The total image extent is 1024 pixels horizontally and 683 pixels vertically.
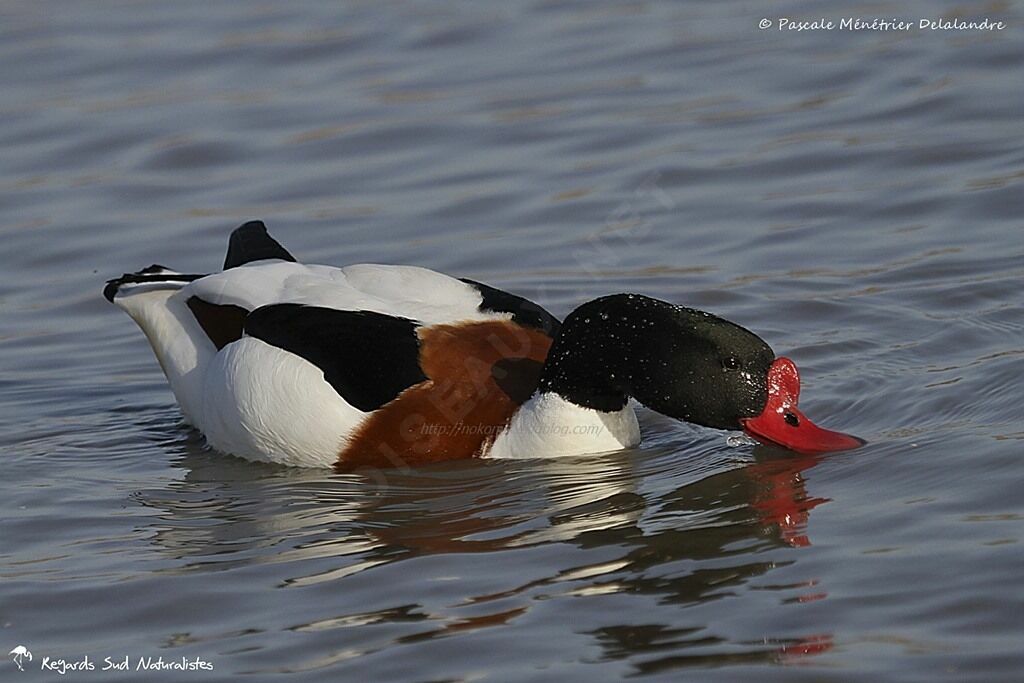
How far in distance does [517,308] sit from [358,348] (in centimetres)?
69

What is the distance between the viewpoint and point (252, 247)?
25.8 ft

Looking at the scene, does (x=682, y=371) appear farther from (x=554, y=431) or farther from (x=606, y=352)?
(x=554, y=431)

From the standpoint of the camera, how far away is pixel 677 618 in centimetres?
504

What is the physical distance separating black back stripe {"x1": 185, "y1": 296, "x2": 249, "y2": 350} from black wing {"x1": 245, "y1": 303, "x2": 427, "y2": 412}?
1.03 feet

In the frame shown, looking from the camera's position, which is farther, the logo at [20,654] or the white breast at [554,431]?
the white breast at [554,431]

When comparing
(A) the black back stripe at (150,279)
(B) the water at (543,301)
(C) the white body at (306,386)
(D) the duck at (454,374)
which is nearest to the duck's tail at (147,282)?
(A) the black back stripe at (150,279)

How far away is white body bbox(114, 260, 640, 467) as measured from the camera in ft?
22.4

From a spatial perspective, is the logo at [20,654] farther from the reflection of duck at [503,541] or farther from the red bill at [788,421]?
the red bill at [788,421]

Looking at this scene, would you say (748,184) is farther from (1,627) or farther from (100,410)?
(1,627)

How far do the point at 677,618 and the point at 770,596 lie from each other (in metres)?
0.29

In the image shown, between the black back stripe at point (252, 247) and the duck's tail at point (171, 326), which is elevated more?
the black back stripe at point (252, 247)

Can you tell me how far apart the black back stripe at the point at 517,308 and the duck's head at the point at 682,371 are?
1.11ft

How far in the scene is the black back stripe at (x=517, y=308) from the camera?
23.2 ft

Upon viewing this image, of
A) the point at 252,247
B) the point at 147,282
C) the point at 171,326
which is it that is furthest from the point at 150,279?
the point at 252,247
